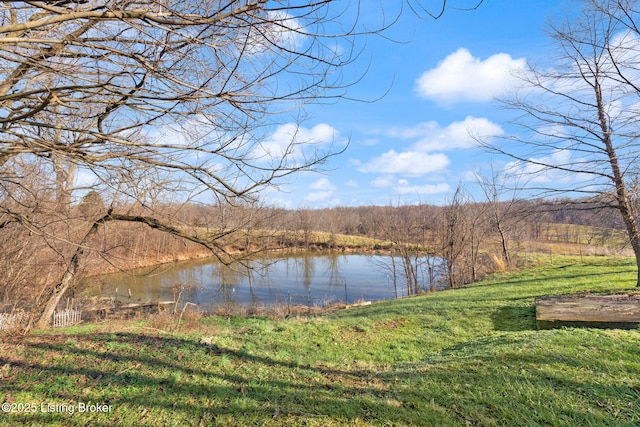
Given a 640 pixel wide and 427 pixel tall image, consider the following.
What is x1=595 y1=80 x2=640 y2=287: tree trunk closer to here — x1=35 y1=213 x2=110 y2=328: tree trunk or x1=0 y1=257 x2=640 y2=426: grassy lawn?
x1=0 y1=257 x2=640 y2=426: grassy lawn

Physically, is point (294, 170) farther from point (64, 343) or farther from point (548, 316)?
point (548, 316)

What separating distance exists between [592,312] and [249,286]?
63.1 ft

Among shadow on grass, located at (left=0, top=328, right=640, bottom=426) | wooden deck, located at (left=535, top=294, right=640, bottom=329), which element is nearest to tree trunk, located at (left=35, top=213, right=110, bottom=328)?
shadow on grass, located at (left=0, top=328, right=640, bottom=426)

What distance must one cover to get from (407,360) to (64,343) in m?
5.25

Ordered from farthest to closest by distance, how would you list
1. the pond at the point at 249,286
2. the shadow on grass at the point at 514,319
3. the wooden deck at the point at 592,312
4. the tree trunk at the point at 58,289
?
the pond at the point at 249,286 < the tree trunk at the point at 58,289 < the shadow on grass at the point at 514,319 < the wooden deck at the point at 592,312

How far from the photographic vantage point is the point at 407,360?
5742 mm

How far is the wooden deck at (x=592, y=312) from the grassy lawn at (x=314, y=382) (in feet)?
3.57

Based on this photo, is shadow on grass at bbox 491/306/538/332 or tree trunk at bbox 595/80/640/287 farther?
shadow on grass at bbox 491/306/538/332

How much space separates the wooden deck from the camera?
238 inches

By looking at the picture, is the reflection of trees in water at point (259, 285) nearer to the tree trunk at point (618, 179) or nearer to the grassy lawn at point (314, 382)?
the grassy lawn at point (314, 382)

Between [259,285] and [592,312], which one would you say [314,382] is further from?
[259,285]

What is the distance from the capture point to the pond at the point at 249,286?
61.7 feet

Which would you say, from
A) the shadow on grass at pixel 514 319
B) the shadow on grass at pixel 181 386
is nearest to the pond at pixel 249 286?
the shadow on grass at pixel 514 319

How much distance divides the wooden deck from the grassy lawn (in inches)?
42.9
